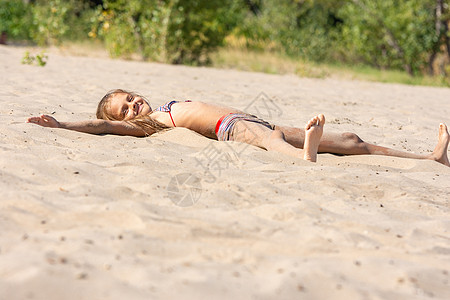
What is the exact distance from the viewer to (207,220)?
7.98ft

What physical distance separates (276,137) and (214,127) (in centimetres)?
49

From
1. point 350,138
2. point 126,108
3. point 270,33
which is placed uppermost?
point 270,33

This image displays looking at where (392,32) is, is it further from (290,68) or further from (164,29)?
(164,29)

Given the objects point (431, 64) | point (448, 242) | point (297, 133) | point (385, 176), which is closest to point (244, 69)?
point (431, 64)

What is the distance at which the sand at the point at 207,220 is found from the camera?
189 centimetres

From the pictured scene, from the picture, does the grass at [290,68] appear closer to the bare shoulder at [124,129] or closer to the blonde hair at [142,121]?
the blonde hair at [142,121]

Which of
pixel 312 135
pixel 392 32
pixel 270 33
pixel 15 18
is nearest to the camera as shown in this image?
pixel 312 135

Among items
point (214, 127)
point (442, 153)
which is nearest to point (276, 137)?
point (214, 127)

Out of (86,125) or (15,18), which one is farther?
(15,18)

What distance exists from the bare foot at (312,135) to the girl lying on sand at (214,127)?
0.17 metres

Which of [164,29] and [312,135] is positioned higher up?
[164,29]

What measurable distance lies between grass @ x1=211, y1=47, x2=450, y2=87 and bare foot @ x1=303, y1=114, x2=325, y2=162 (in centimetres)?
681

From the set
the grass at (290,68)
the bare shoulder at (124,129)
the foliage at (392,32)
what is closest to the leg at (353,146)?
the bare shoulder at (124,129)

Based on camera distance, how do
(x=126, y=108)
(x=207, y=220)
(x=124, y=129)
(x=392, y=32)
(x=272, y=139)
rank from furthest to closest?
1. (x=392, y=32)
2. (x=126, y=108)
3. (x=124, y=129)
4. (x=272, y=139)
5. (x=207, y=220)
